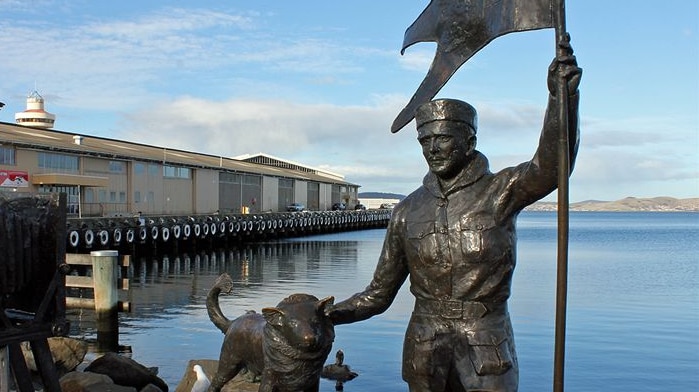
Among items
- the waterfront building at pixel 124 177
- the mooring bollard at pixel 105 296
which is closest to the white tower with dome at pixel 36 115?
the waterfront building at pixel 124 177

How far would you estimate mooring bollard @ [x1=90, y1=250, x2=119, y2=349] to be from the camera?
14.3 meters

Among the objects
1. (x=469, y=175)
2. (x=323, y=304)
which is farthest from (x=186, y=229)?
(x=469, y=175)

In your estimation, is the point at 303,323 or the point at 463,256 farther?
the point at 303,323

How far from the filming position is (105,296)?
47.2 feet

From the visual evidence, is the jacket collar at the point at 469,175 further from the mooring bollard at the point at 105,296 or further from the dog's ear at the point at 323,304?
the mooring bollard at the point at 105,296

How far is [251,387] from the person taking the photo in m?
8.96

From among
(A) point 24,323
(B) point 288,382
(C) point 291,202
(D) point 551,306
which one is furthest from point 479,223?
(C) point 291,202

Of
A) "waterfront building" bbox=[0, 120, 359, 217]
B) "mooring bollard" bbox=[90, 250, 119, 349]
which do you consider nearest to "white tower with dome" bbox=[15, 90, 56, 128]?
"waterfront building" bbox=[0, 120, 359, 217]

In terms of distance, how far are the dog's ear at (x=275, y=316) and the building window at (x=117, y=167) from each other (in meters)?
38.1

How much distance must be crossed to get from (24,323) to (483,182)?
4789 millimetres

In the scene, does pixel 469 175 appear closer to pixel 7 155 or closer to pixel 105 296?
pixel 105 296

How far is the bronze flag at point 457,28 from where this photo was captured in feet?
12.8

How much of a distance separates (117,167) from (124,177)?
2.78 ft

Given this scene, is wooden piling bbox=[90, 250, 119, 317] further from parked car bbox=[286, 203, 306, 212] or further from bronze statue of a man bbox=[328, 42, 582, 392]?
parked car bbox=[286, 203, 306, 212]
